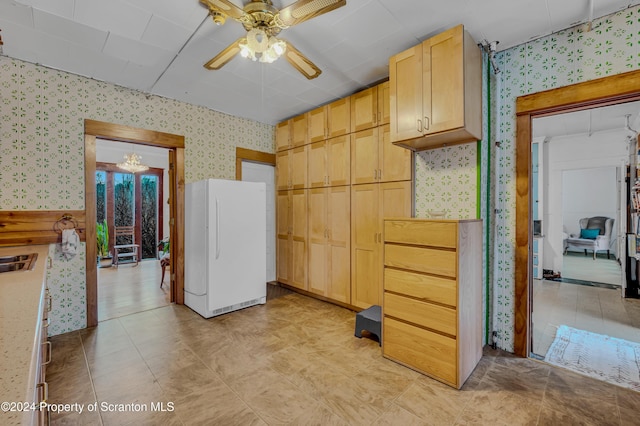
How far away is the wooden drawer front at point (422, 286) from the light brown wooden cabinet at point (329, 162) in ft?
5.02

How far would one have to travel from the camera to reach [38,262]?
6.35 feet

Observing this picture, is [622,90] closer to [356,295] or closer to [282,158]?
[356,295]

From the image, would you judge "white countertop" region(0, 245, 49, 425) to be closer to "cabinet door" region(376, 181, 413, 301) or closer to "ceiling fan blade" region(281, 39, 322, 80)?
"ceiling fan blade" region(281, 39, 322, 80)

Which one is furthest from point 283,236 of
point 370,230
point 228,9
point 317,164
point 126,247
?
point 126,247

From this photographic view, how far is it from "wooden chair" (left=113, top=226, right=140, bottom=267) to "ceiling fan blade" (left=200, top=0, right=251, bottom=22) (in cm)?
662

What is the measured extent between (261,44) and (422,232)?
1.76 metres

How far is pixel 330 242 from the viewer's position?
3791 millimetres

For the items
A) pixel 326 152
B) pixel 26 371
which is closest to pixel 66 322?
pixel 26 371

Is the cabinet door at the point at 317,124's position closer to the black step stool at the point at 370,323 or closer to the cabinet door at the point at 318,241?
the cabinet door at the point at 318,241

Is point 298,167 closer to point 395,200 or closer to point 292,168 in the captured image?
point 292,168

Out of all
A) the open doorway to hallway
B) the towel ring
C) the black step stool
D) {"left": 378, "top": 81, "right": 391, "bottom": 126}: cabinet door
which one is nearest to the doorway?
the black step stool

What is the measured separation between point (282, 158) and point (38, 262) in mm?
3161

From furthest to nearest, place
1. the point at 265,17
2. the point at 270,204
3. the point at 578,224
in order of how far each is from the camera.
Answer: the point at 578,224, the point at 270,204, the point at 265,17

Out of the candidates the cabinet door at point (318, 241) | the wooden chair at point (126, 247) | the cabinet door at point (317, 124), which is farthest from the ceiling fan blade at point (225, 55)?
the wooden chair at point (126, 247)
